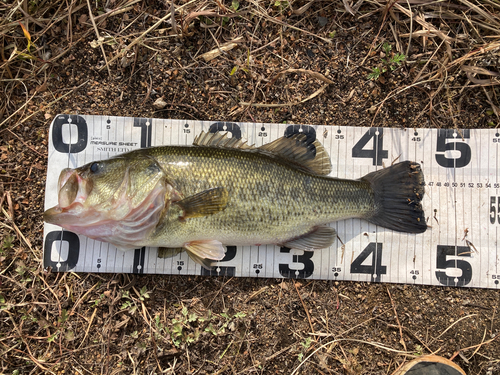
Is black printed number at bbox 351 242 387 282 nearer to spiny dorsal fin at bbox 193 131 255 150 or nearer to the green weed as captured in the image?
spiny dorsal fin at bbox 193 131 255 150

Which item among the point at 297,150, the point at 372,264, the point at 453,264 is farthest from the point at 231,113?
the point at 453,264

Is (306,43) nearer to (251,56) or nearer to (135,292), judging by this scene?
(251,56)

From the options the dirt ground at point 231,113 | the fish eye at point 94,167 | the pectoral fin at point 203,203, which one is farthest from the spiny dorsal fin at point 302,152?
the fish eye at point 94,167

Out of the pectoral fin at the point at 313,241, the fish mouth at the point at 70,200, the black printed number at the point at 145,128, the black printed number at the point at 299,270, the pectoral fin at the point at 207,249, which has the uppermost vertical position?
the black printed number at the point at 145,128

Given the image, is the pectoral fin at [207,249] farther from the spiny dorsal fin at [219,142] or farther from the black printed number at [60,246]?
the black printed number at [60,246]

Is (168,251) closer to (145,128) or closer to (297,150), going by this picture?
(145,128)

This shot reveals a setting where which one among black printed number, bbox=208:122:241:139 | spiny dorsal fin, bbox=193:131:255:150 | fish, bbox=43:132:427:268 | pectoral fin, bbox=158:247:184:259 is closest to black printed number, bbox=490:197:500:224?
fish, bbox=43:132:427:268
